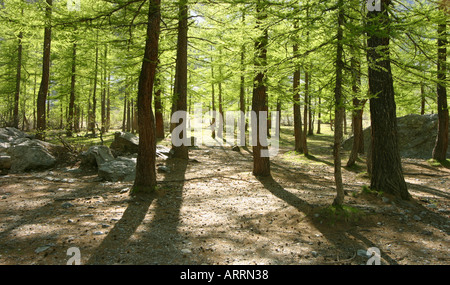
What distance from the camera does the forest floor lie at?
3.99m

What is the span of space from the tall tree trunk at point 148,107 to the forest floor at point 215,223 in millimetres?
537

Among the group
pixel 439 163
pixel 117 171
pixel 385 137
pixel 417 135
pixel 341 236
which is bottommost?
pixel 341 236

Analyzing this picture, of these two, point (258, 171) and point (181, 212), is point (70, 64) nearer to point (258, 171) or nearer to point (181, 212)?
point (258, 171)

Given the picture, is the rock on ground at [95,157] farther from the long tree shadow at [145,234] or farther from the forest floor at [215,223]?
the long tree shadow at [145,234]

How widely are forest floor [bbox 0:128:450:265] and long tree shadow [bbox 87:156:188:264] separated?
A: 0.6 inches

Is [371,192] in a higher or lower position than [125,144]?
lower

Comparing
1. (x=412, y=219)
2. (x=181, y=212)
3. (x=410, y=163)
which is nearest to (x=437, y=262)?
(x=412, y=219)

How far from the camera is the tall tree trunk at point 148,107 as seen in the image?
262 inches

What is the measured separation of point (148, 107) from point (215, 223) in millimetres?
3319

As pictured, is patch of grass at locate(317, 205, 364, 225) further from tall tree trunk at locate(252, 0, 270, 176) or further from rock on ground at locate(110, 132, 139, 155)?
rock on ground at locate(110, 132, 139, 155)

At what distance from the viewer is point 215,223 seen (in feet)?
17.5

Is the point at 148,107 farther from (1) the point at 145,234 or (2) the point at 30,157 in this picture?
(2) the point at 30,157

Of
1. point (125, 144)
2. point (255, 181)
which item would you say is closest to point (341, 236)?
point (255, 181)

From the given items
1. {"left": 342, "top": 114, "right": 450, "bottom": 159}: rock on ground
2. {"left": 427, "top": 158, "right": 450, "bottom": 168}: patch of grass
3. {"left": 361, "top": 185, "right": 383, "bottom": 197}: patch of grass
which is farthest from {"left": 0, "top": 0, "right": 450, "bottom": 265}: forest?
{"left": 342, "top": 114, "right": 450, "bottom": 159}: rock on ground
